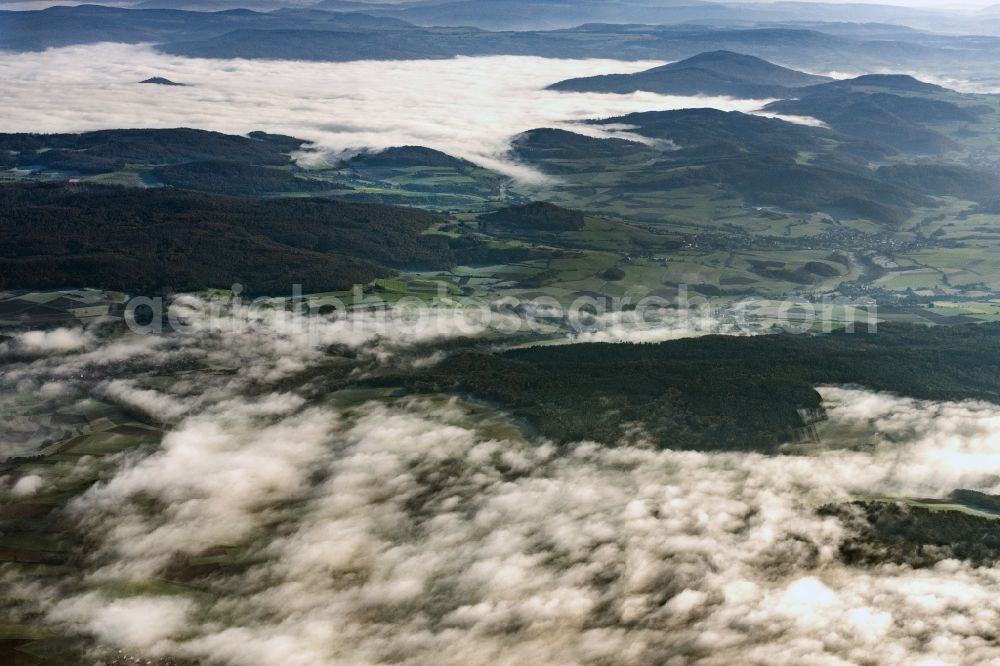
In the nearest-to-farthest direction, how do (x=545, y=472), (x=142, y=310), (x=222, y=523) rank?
(x=222, y=523) → (x=545, y=472) → (x=142, y=310)

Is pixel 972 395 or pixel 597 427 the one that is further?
pixel 972 395

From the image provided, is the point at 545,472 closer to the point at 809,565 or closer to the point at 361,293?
the point at 809,565

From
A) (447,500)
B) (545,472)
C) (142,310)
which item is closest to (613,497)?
(545,472)

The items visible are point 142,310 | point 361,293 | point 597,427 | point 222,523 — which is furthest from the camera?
point 361,293

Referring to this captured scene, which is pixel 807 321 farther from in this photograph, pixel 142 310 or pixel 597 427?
pixel 142 310

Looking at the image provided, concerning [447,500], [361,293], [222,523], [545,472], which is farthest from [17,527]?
[361,293]

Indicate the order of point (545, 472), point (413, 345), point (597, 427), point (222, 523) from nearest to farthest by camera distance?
point (222, 523) → point (545, 472) → point (597, 427) → point (413, 345)
